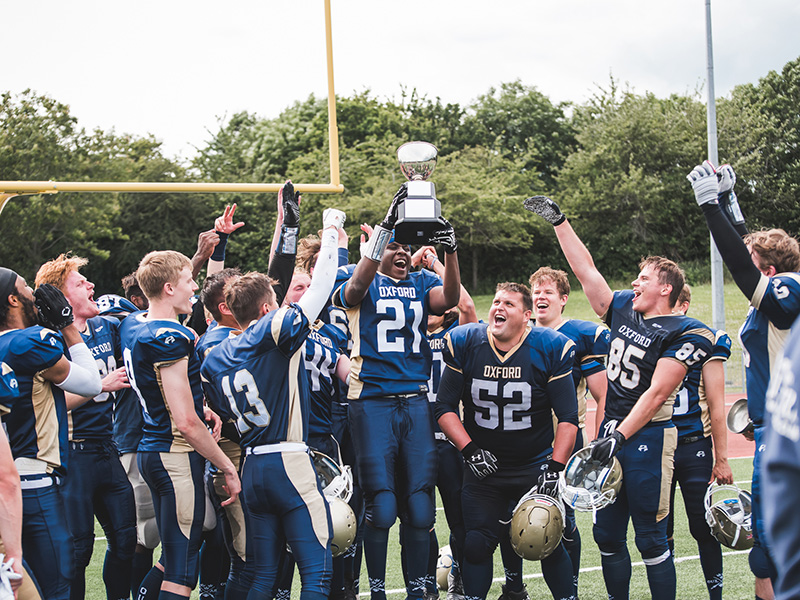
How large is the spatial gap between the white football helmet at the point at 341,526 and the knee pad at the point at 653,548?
157cm

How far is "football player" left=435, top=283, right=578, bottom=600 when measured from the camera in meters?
4.34

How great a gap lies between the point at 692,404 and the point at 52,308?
377 cm

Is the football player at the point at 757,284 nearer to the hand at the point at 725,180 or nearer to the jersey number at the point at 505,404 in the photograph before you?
the hand at the point at 725,180

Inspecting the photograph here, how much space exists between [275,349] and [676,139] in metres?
29.5

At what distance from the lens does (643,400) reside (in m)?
4.16

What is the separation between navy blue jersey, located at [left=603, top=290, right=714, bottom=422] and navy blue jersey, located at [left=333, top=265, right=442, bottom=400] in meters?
1.11

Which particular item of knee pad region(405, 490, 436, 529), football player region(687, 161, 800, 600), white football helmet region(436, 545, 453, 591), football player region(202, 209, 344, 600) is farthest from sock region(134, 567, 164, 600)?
football player region(687, 161, 800, 600)

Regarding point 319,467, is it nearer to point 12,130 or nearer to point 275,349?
point 275,349

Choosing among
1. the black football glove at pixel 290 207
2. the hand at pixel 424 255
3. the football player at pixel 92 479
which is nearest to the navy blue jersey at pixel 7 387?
the football player at pixel 92 479

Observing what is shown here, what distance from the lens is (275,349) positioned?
3645 millimetres

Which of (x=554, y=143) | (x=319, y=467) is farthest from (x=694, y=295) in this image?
(x=319, y=467)

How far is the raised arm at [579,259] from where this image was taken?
4398 millimetres

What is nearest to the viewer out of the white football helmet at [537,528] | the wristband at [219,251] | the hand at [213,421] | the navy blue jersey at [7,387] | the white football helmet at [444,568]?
the navy blue jersey at [7,387]

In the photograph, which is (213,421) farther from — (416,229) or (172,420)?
(416,229)
